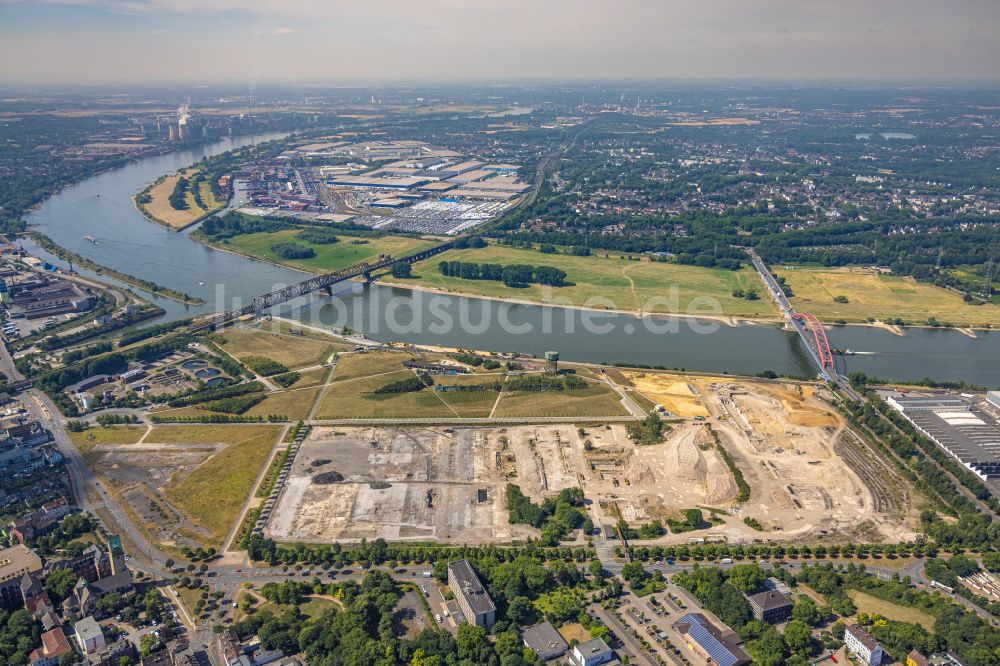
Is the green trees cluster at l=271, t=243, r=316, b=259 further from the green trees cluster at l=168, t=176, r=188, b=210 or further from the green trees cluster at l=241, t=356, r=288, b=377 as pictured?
the green trees cluster at l=168, t=176, r=188, b=210

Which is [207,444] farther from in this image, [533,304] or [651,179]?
[651,179]

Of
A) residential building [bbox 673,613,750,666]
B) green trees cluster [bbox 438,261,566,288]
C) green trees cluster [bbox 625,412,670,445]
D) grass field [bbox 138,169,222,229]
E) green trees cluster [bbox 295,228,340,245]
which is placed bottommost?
residential building [bbox 673,613,750,666]

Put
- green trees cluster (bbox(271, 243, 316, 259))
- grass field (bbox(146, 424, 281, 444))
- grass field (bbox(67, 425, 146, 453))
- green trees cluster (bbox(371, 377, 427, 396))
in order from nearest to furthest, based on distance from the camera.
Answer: grass field (bbox(67, 425, 146, 453)) → grass field (bbox(146, 424, 281, 444)) → green trees cluster (bbox(371, 377, 427, 396)) → green trees cluster (bbox(271, 243, 316, 259))

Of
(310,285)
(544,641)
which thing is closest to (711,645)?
(544,641)

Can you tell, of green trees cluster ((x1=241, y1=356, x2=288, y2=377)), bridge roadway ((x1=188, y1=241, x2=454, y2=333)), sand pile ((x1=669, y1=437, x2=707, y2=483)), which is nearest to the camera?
sand pile ((x1=669, y1=437, x2=707, y2=483))

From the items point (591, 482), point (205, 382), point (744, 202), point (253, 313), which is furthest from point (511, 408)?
point (744, 202)

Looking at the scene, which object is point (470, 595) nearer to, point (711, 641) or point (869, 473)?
point (711, 641)

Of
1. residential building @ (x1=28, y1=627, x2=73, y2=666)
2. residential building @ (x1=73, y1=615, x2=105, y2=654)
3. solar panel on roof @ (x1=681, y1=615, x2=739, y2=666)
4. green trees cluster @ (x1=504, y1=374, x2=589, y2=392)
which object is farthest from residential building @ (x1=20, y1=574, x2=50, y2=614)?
green trees cluster @ (x1=504, y1=374, x2=589, y2=392)
